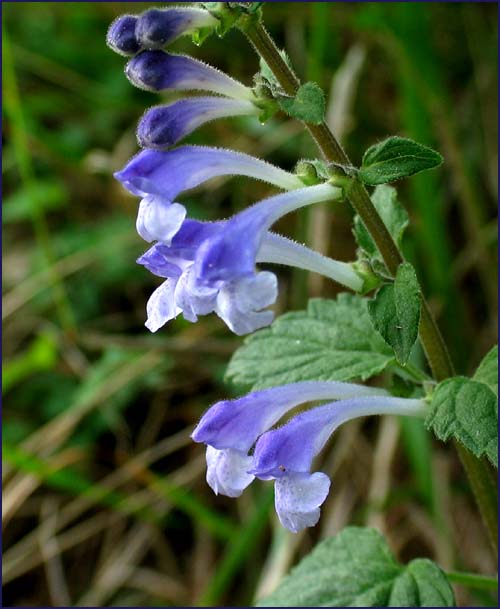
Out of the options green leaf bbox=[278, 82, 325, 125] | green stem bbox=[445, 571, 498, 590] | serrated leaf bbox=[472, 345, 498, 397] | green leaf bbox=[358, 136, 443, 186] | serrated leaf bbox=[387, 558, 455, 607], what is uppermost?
green leaf bbox=[278, 82, 325, 125]

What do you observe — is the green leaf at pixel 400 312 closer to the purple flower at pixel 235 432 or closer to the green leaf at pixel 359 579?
the purple flower at pixel 235 432

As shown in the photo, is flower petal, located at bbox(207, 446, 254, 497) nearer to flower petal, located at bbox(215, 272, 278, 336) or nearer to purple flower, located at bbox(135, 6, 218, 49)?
flower petal, located at bbox(215, 272, 278, 336)

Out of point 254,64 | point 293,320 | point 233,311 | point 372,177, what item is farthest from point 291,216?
point 233,311

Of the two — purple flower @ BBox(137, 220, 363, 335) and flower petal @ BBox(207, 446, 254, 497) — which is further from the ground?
purple flower @ BBox(137, 220, 363, 335)

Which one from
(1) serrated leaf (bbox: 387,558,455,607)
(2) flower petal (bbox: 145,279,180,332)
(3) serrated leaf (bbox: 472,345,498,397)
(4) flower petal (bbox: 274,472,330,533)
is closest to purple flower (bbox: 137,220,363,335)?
(2) flower petal (bbox: 145,279,180,332)

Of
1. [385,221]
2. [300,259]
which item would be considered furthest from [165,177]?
[385,221]

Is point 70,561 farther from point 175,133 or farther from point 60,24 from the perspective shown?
point 60,24

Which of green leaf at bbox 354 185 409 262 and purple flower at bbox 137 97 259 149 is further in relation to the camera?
green leaf at bbox 354 185 409 262
